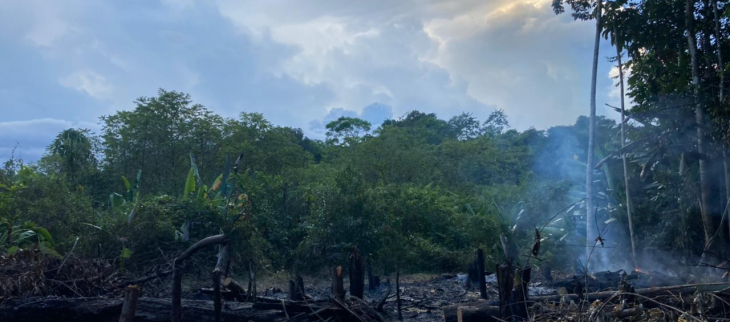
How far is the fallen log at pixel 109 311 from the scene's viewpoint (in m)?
8.23

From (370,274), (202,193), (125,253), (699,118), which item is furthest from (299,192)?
(699,118)

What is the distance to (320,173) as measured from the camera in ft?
81.6

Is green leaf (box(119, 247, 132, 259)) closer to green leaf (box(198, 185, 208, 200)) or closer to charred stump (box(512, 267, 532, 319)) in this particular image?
green leaf (box(198, 185, 208, 200))

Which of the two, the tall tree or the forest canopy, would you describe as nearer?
the forest canopy

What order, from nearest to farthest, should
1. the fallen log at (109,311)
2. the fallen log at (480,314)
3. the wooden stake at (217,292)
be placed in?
the wooden stake at (217,292) < the fallen log at (109,311) < the fallen log at (480,314)

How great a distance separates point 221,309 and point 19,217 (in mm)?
9683

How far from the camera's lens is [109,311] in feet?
27.9

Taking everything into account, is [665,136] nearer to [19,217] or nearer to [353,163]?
[353,163]

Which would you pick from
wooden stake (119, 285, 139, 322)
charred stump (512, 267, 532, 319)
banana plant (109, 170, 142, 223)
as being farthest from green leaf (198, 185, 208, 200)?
charred stump (512, 267, 532, 319)

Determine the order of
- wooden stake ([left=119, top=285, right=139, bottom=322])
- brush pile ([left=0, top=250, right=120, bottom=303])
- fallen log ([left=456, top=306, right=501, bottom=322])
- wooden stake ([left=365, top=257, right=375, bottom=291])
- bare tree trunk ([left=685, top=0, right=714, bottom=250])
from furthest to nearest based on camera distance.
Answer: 1. bare tree trunk ([left=685, top=0, right=714, bottom=250])
2. wooden stake ([left=365, top=257, right=375, bottom=291])
3. brush pile ([left=0, top=250, right=120, bottom=303])
4. fallen log ([left=456, top=306, right=501, bottom=322])
5. wooden stake ([left=119, top=285, right=139, bottom=322])

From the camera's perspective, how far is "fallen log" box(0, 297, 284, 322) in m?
8.23

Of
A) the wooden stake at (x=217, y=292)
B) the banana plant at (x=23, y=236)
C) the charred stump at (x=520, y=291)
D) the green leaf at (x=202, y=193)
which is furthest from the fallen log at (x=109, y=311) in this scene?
the green leaf at (x=202, y=193)

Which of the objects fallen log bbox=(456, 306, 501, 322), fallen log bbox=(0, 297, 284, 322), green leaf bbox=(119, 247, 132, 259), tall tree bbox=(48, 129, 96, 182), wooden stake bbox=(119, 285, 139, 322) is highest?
tall tree bbox=(48, 129, 96, 182)

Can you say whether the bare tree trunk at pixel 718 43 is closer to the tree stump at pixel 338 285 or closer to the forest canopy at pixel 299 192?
the forest canopy at pixel 299 192
